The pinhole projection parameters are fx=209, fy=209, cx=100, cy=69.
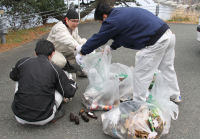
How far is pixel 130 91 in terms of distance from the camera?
10.0ft

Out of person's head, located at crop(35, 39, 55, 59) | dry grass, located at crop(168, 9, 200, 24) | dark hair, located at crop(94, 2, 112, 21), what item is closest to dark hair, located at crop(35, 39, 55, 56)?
person's head, located at crop(35, 39, 55, 59)

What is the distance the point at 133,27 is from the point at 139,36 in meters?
0.13

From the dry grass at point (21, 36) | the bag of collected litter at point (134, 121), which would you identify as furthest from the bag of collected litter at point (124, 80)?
the dry grass at point (21, 36)

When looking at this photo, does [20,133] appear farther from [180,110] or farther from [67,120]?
[180,110]

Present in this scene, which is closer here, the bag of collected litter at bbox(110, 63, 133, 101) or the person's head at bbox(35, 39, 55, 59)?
the person's head at bbox(35, 39, 55, 59)

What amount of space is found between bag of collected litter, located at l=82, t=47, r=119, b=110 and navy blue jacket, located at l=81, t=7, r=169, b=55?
48cm

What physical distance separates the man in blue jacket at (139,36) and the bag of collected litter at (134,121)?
1.22 feet

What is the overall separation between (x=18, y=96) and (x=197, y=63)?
394 centimetres

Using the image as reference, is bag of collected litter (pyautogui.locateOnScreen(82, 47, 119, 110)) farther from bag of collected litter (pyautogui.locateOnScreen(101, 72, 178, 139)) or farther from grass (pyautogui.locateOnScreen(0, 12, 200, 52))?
grass (pyautogui.locateOnScreen(0, 12, 200, 52))

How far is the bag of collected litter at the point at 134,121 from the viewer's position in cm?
209

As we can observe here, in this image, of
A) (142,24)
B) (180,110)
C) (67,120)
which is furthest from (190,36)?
(67,120)

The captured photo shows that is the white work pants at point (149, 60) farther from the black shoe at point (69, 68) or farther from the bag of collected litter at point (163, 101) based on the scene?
the black shoe at point (69, 68)

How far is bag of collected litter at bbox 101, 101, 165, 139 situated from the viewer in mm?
2093

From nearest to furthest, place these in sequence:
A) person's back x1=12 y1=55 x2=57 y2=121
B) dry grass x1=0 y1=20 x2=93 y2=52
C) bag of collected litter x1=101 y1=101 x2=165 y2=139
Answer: bag of collected litter x1=101 y1=101 x2=165 y2=139 → person's back x1=12 y1=55 x2=57 y2=121 → dry grass x1=0 y1=20 x2=93 y2=52
